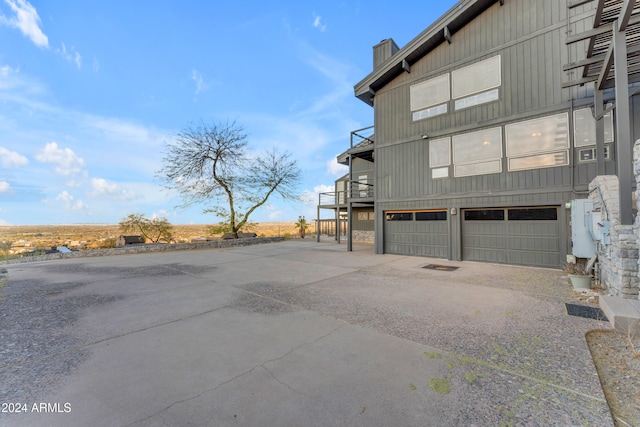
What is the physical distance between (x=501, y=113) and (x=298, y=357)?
10.1m

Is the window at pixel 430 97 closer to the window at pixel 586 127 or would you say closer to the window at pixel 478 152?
the window at pixel 478 152

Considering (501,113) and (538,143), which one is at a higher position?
(501,113)

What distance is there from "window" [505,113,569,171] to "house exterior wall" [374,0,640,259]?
128 millimetres

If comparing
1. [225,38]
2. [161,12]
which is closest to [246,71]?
[225,38]

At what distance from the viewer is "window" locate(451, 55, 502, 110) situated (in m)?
8.84

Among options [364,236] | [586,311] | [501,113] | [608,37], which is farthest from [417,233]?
[608,37]

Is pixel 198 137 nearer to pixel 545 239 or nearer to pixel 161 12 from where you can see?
pixel 161 12

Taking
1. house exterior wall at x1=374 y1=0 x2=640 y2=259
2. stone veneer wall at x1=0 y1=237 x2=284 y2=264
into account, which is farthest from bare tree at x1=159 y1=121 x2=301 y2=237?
house exterior wall at x1=374 y1=0 x2=640 y2=259

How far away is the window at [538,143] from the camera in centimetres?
760

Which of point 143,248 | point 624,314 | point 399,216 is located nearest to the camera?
point 624,314

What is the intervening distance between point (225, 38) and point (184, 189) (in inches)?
392

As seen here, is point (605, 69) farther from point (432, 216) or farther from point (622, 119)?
point (432, 216)

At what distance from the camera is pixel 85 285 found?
6.38 m

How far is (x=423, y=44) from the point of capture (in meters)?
10.2
